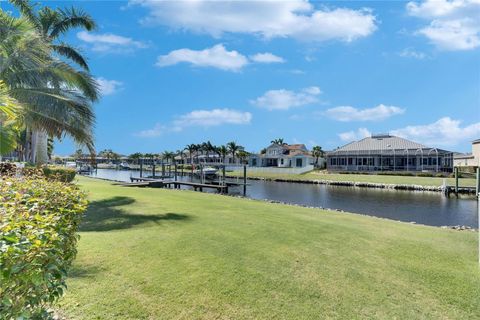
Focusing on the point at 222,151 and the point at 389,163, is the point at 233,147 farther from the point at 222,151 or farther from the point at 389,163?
the point at 389,163

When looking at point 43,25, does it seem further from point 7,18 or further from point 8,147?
point 8,147

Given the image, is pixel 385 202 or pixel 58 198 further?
pixel 385 202

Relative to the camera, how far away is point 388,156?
5381cm

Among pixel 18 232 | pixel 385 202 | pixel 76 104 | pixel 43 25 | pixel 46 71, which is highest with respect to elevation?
pixel 43 25

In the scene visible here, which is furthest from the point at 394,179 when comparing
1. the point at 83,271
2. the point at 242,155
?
the point at 242,155

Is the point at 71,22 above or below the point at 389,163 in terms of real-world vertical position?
above

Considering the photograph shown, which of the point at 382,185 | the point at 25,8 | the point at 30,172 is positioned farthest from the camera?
the point at 382,185

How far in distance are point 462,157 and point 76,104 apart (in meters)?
63.8

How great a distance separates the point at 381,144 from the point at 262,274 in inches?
2282

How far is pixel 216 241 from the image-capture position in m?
6.62

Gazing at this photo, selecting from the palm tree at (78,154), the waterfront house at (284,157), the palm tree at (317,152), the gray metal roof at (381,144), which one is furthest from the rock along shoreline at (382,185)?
the palm tree at (78,154)

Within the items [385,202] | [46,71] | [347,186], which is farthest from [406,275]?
[347,186]

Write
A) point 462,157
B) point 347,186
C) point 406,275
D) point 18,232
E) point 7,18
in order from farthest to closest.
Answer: point 462,157 → point 347,186 → point 7,18 → point 406,275 → point 18,232

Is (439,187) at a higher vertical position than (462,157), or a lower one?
lower
